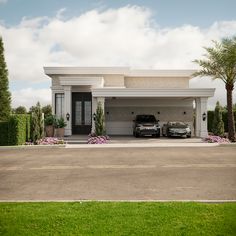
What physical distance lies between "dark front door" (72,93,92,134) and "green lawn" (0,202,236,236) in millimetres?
21310

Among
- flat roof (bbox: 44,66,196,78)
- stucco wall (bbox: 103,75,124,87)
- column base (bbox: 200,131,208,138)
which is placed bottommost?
column base (bbox: 200,131,208,138)

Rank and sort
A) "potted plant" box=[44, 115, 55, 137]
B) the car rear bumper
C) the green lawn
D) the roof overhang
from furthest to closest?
"potted plant" box=[44, 115, 55, 137]
the car rear bumper
the roof overhang
the green lawn

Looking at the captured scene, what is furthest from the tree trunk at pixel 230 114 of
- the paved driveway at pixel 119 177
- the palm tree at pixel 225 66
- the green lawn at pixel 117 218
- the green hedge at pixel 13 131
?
the green lawn at pixel 117 218

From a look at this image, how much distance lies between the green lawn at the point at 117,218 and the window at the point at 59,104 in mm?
21649

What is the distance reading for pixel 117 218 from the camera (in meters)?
6.44

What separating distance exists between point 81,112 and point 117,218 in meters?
22.4

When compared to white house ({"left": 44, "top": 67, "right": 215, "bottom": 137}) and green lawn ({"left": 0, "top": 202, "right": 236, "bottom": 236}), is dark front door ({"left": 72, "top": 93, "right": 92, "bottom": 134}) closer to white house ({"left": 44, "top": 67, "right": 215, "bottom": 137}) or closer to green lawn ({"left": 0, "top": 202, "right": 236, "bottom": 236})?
white house ({"left": 44, "top": 67, "right": 215, "bottom": 137})

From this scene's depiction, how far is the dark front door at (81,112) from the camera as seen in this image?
2847cm

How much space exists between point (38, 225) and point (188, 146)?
1534cm

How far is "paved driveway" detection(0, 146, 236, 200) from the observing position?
8.38 m

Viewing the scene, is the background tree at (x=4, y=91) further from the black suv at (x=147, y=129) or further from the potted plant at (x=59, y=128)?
the black suv at (x=147, y=129)

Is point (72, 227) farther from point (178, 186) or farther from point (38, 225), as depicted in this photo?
point (178, 186)

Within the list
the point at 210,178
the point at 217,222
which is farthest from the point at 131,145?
the point at 217,222

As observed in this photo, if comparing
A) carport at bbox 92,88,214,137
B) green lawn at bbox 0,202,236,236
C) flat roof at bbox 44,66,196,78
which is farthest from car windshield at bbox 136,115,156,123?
green lawn at bbox 0,202,236,236
